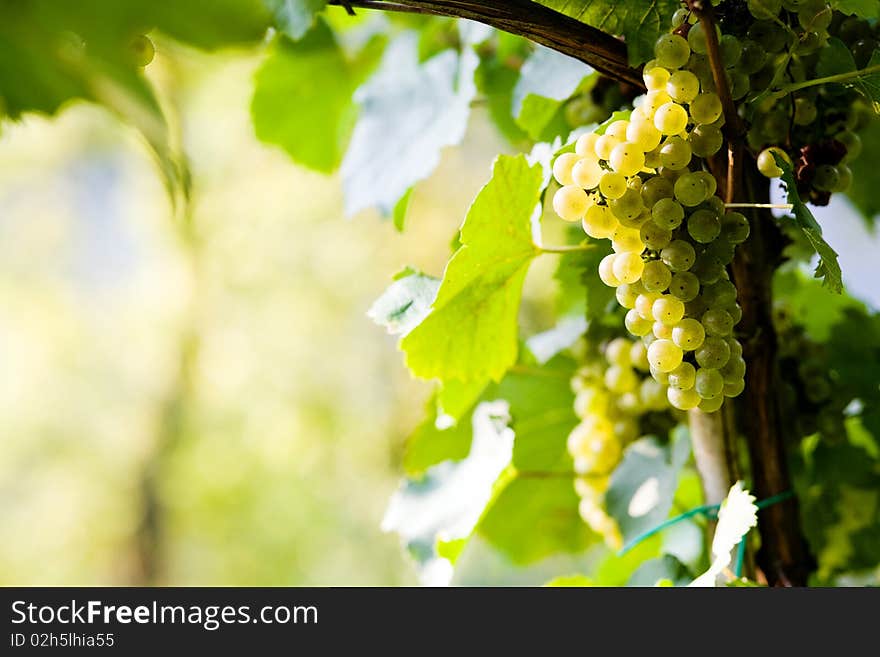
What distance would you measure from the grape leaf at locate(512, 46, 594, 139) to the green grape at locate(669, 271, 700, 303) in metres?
0.13

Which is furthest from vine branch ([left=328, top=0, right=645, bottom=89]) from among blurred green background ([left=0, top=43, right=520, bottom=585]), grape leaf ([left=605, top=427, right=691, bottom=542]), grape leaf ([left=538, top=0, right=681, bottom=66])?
blurred green background ([left=0, top=43, right=520, bottom=585])

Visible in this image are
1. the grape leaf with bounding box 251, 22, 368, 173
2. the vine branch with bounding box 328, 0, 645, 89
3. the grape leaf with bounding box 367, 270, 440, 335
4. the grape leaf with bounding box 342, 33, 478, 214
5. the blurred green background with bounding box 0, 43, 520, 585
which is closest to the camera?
the vine branch with bounding box 328, 0, 645, 89

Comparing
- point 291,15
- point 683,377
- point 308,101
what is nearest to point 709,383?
point 683,377

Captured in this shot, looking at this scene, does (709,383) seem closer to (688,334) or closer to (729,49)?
(688,334)

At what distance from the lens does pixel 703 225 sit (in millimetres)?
310

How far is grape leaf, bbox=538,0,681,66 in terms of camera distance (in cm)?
33

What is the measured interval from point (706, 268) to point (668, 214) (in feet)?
0.10

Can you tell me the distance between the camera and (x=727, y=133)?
1.06 feet

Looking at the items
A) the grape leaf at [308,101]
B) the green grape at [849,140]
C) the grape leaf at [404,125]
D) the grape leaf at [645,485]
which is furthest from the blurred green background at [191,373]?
the green grape at [849,140]

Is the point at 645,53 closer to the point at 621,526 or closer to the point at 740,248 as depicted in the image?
the point at 740,248

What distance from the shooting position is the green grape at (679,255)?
0.32 meters

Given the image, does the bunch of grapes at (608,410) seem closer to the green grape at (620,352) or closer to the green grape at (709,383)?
the green grape at (620,352)

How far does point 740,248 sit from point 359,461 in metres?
4.41

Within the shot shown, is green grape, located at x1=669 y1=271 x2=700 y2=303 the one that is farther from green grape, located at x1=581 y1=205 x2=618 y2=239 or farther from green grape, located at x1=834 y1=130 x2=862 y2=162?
green grape, located at x1=834 y1=130 x2=862 y2=162
